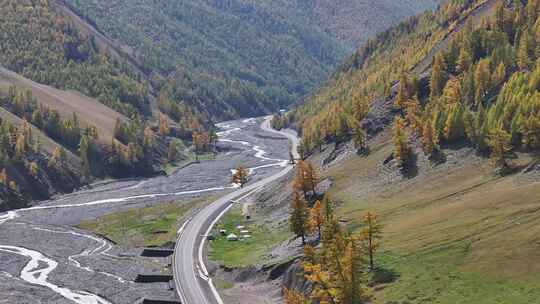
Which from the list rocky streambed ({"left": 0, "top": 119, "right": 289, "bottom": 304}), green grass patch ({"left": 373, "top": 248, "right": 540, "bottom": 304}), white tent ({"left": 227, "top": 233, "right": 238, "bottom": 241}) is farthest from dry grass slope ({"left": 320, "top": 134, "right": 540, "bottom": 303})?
rocky streambed ({"left": 0, "top": 119, "right": 289, "bottom": 304})

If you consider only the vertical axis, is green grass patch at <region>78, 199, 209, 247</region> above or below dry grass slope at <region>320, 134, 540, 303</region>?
above

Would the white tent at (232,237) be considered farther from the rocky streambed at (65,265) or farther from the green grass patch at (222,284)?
the green grass patch at (222,284)

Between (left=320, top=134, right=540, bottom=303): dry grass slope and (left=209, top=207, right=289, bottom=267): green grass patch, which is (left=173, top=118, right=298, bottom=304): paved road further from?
(left=320, top=134, right=540, bottom=303): dry grass slope

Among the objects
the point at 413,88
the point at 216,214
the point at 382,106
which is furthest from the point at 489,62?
the point at 216,214

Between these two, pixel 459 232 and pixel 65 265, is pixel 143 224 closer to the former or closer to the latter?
pixel 65 265

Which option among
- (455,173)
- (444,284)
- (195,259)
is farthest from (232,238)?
(444,284)

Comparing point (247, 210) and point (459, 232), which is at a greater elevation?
point (247, 210)
